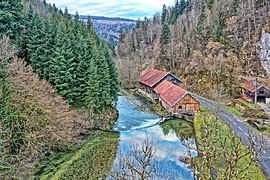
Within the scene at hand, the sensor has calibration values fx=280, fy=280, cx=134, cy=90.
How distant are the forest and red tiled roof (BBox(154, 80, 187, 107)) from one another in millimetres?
9508

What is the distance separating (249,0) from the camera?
216 feet

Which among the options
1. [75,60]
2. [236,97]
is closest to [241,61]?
[236,97]

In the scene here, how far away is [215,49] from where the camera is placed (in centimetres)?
6053

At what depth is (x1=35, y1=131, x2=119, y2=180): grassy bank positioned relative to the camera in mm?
24641

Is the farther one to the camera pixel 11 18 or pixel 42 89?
pixel 11 18

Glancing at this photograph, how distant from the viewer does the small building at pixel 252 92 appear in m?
46.0

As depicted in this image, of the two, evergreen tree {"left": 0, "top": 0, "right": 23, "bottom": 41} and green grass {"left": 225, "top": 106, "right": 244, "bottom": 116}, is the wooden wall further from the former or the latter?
evergreen tree {"left": 0, "top": 0, "right": 23, "bottom": 41}

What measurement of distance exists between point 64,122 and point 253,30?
162 ft

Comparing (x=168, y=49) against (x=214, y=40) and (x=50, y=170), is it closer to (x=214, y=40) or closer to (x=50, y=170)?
(x=214, y=40)

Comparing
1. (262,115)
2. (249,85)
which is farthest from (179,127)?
(249,85)

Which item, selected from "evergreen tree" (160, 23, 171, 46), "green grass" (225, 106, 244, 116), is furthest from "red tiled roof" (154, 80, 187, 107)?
"evergreen tree" (160, 23, 171, 46)

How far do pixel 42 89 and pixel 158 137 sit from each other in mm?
15309

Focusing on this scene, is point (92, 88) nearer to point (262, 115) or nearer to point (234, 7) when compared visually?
point (262, 115)

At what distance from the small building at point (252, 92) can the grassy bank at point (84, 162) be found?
2617cm
